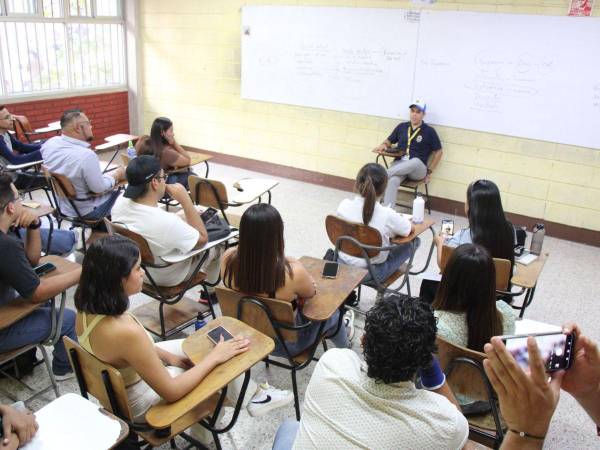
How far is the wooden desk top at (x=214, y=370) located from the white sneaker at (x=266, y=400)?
17.9 inches

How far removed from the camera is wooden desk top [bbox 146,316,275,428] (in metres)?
1.71

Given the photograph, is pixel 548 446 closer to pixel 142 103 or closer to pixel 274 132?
pixel 274 132

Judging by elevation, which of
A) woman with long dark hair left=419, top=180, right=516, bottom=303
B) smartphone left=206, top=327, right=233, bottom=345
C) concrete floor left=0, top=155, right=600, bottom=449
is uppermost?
woman with long dark hair left=419, top=180, right=516, bottom=303

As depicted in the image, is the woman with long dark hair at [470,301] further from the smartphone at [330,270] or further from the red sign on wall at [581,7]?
the red sign on wall at [581,7]

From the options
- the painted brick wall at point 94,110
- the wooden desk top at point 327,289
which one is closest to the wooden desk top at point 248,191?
the wooden desk top at point 327,289

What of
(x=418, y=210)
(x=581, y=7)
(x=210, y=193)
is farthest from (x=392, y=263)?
(x=581, y=7)

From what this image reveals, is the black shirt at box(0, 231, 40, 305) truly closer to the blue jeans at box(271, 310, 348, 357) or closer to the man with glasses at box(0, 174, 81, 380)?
the man with glasses at box(0, 174, 81, 380)

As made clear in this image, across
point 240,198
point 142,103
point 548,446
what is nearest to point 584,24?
point 240,198

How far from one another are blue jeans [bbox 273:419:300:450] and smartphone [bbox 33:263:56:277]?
1.44 metres

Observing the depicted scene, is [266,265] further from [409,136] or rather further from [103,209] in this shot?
[409,136]

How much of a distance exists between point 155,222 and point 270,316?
3.15 feet

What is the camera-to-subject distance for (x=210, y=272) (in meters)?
3.43

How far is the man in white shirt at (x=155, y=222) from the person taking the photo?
9.41 feet

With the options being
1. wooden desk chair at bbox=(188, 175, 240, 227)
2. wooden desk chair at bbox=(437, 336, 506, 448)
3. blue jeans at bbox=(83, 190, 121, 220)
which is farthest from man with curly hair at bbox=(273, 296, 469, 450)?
blue jeans at bbox=(83, 190, 121, 220)
